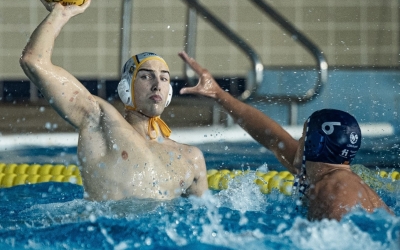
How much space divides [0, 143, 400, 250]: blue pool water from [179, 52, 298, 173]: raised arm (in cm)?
29

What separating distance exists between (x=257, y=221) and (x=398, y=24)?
687 cm

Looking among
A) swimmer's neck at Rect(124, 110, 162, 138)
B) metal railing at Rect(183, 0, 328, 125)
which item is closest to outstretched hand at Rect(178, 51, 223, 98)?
swimmer's neck at Rect(124, 110, 162, 138)

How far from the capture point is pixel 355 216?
2.74 m

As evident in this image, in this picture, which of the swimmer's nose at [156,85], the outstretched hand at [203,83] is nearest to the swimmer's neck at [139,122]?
the swimmer's nose at [156,85]

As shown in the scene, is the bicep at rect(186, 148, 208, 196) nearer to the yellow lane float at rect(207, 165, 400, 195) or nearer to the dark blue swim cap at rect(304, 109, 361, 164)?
the dark blue swim cap at rect(304, 109, 361, 164)

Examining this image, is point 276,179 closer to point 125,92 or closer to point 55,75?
point 125,92

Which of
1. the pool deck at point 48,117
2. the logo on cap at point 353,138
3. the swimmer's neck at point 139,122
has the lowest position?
the pool deck at point 48,117

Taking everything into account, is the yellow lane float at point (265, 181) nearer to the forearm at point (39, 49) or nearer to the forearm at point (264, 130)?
the forearm at point (264, 130)

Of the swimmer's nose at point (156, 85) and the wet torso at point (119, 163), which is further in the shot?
the swimmer's nose at point (156, 85)

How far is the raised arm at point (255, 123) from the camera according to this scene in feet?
12.0

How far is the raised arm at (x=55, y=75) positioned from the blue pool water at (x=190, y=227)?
0.45 meters

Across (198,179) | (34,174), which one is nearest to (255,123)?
(198,179)

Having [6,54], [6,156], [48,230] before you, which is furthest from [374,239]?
[6,54]

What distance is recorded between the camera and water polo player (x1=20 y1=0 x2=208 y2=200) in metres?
2.91
